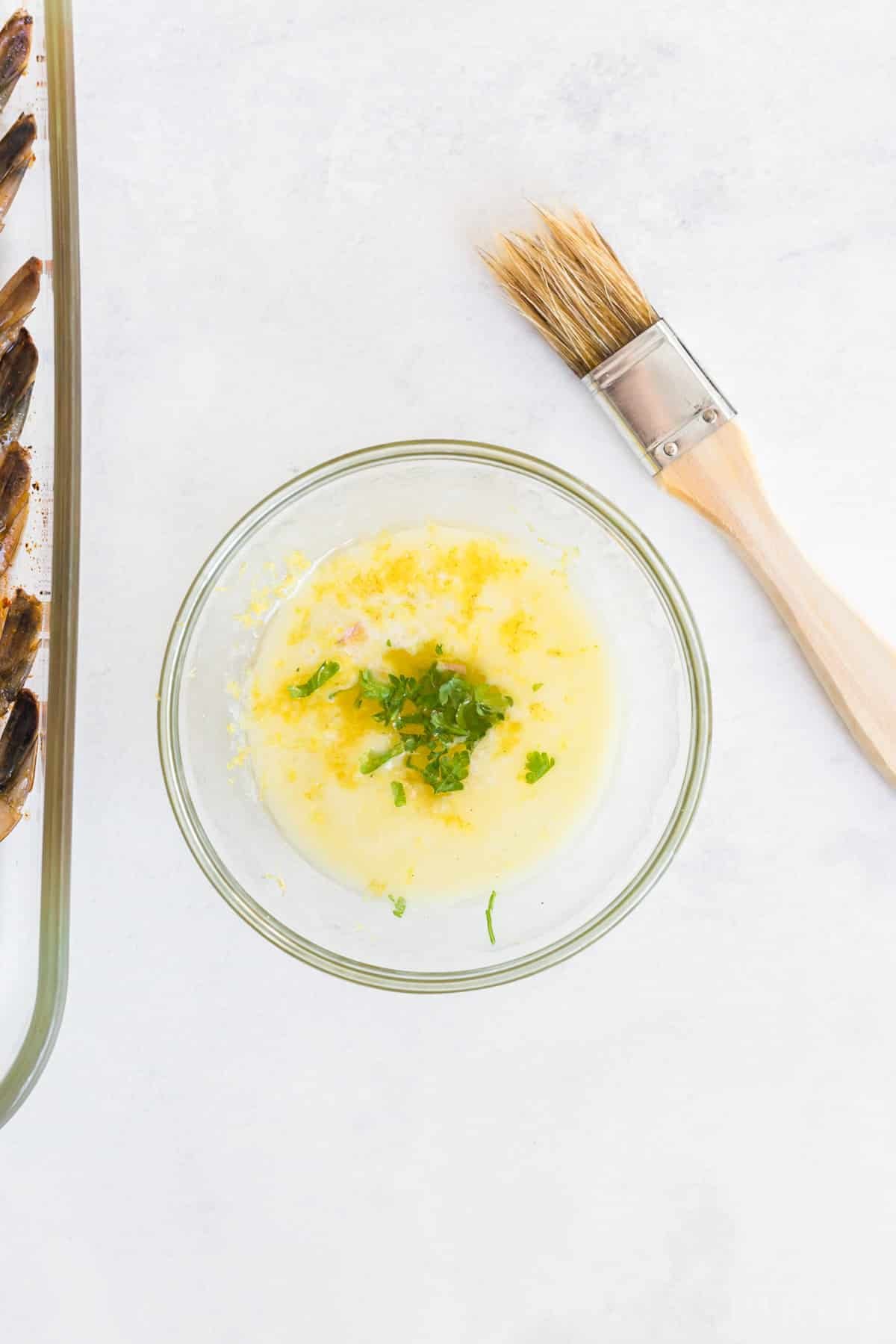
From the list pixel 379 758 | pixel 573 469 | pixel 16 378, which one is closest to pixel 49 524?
pixel 16 378

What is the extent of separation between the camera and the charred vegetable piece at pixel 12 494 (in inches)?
46.3

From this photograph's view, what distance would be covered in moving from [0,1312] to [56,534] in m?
1.00

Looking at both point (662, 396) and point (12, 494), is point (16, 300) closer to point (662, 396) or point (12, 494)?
point (12, 494)

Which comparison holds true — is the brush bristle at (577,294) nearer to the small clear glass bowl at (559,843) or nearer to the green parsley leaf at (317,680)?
the small clear glass bowl at (559,843)

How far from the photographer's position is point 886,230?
1.20m

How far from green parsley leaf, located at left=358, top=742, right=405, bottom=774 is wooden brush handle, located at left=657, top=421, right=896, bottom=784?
1.47 ft

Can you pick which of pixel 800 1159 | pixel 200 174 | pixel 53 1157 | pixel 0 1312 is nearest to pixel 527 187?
pixel 200 174

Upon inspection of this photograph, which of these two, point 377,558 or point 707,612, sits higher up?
point 377,558

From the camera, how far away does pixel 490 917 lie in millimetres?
1155

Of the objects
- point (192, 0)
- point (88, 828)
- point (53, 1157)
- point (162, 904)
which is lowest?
point (53, 1157)

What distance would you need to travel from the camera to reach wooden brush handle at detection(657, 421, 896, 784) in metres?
1.18

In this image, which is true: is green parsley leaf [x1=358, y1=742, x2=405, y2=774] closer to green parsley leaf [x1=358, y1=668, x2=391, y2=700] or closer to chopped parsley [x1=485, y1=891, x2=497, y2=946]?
green parsley leaf [x1=358, y1=668, x2=391, y2=700]

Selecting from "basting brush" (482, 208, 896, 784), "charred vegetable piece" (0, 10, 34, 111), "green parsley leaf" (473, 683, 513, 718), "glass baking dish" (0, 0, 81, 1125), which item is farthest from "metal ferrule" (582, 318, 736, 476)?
"charred vegetable piece" (0, 10, 34, 111)

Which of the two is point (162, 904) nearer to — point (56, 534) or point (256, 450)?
point (56, 534)
